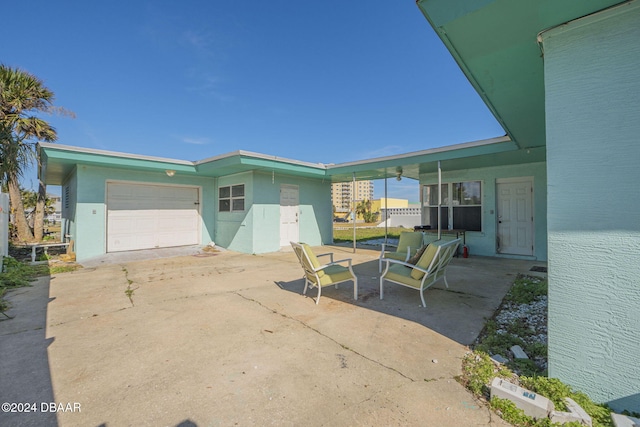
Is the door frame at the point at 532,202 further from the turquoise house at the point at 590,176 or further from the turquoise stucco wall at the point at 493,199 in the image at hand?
the turquoise house at the point at 590,176

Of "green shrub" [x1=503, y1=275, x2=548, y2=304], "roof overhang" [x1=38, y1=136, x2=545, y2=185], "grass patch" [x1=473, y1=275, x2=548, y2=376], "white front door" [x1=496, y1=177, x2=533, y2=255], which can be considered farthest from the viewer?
"white front door" [x1=496, y1=177, x2=533, y2=255]

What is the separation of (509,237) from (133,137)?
1786cm

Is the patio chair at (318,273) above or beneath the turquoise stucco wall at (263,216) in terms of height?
beneath

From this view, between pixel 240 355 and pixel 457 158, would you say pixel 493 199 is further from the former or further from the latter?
pixel 240 355

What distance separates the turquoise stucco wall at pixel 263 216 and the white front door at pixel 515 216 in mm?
6467

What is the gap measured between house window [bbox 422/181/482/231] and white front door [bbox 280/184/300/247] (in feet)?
16.3

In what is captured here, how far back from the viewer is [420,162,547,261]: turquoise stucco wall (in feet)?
26.0

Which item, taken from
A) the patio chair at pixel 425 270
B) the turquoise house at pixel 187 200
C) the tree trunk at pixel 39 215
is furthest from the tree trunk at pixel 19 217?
the patio chair at pixel 425 270

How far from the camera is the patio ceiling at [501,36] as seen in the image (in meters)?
2.01

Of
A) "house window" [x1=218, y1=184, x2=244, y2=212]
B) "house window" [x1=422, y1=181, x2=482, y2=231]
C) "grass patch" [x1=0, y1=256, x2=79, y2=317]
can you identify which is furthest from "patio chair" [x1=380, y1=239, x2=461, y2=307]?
"house window" [x1=218, y1=184, x2=244, y2=212]

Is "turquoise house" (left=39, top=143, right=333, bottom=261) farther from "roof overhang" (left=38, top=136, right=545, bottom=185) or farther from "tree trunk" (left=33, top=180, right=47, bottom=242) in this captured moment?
"tree trunk" (left=33, top=180, right=47, bottom=242)

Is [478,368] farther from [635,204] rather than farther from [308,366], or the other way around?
[635,204]

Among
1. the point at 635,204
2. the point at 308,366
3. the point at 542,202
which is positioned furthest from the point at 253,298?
the point at 542,202

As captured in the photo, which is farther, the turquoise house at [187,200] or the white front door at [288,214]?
the white front door at [288,214]
